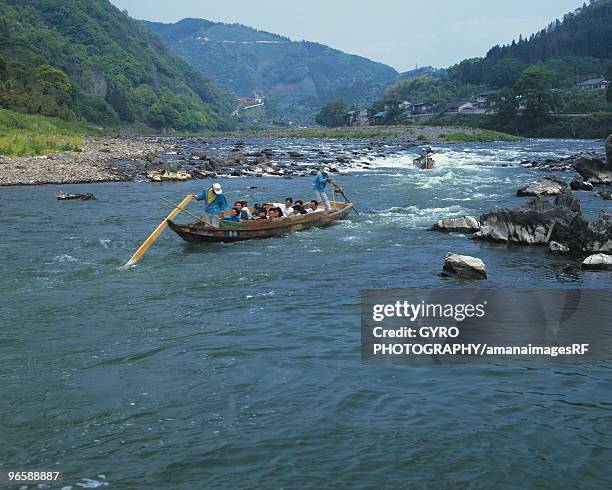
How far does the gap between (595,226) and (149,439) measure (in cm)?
1627

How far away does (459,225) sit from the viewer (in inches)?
938

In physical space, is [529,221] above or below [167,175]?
below

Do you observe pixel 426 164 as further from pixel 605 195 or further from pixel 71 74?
pixel 71 74

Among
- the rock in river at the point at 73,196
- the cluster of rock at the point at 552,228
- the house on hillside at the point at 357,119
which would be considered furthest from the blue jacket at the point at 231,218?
the house on hillside at the point at 357,119

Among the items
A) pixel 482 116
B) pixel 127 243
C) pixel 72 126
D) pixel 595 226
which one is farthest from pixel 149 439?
pixel 482 116

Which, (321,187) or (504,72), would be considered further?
(504,72)

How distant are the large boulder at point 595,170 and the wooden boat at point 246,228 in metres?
21.8

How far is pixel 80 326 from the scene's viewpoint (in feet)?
42.8

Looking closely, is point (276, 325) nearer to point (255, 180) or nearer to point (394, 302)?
point (394, 302)

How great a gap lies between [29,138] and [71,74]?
345ft

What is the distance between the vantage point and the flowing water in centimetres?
767

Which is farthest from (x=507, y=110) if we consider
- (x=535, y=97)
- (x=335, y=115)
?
(x=335, y=115)

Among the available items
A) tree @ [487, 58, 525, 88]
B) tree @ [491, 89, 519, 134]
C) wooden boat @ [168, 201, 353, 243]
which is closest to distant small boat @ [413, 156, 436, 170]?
wooden boat @ [168, 201, 353, 243]

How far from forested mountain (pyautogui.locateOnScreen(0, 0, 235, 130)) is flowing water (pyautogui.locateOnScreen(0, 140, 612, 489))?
64.1m
